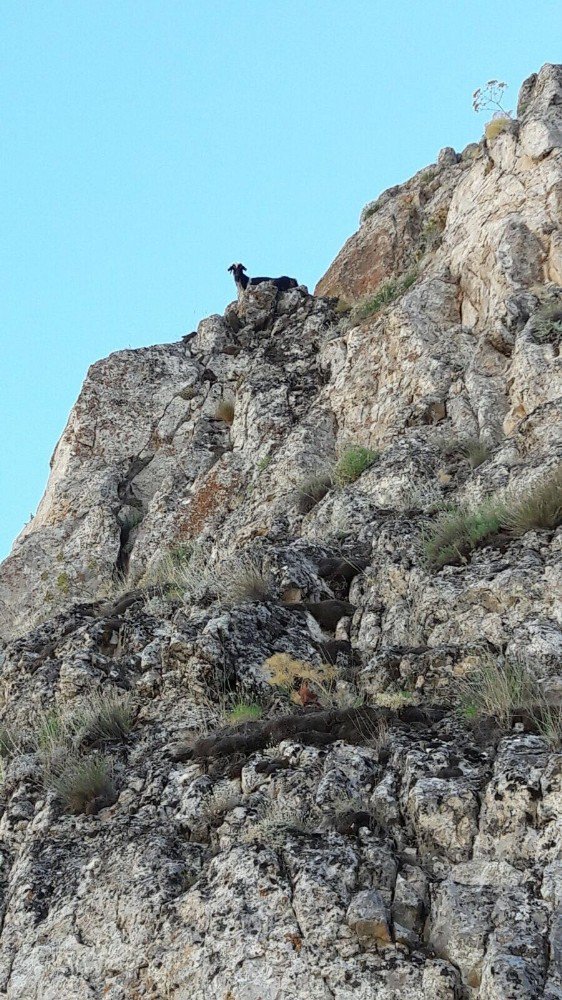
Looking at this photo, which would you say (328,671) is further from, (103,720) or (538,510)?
(538,510)

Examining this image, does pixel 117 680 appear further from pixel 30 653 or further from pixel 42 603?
pixel 42 603

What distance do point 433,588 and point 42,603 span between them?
26.4 ft

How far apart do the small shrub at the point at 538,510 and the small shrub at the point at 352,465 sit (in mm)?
3748

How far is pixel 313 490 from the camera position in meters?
13.0

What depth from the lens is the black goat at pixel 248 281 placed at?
64.6 ft

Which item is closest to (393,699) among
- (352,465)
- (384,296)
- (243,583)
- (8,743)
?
(243,583)

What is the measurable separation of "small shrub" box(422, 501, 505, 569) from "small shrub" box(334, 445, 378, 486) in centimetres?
304

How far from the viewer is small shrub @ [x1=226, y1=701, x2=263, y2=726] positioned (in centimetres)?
837

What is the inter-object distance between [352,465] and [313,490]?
63 centimetres

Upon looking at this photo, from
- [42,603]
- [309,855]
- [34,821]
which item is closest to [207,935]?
[309,855]

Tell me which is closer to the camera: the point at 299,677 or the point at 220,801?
the point at 220,801

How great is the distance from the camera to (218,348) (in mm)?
18562

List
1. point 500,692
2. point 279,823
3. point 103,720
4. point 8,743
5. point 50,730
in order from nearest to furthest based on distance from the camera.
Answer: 1. point 279,823
2. point 500,692
3. point 103,720
4. point 50,730
5. point 8,743

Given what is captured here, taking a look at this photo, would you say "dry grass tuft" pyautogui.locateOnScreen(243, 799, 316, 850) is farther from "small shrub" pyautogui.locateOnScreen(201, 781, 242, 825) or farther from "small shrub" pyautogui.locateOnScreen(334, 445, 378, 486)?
"small shrub" pyautogui.locateOnScreen(334, 445, 378, 486)
